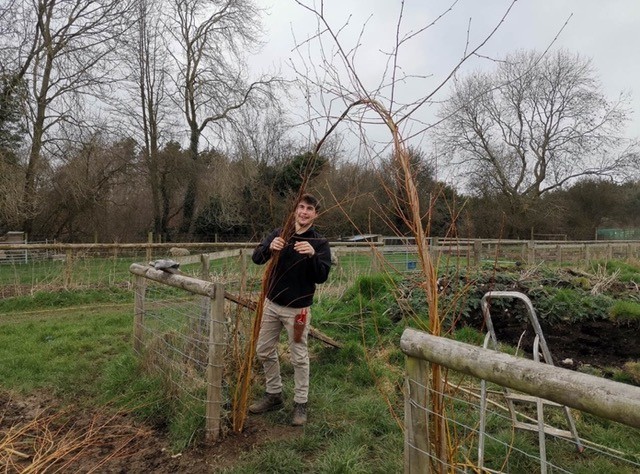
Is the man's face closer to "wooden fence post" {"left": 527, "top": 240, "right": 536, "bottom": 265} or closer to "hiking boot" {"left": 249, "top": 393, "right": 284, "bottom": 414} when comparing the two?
"hiking boot" {"left": 249, "top": 393, "right": 284, "bottom": 414}

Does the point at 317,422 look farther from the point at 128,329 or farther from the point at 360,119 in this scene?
the point at 128,329

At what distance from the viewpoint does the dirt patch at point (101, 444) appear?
9.91 ft

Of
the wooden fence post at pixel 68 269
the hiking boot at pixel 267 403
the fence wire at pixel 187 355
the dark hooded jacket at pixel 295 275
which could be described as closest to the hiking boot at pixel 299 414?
the hiking boot at pixel 267 403

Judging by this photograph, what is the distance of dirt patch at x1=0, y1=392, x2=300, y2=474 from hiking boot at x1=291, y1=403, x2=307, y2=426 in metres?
0.06

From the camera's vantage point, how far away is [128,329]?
21.9 feet

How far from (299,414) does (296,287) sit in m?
0.96

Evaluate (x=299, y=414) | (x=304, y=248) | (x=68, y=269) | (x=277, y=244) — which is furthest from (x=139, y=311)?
(x=68, y=269)

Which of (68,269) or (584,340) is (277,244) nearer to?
(584,340)

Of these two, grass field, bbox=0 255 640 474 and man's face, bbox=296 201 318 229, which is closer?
grass field, bbox=0 255 640 474

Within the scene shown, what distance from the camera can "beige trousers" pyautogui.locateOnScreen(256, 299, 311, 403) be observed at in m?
3.54

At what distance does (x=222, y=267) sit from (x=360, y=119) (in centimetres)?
612

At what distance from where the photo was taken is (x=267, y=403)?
12.3ft

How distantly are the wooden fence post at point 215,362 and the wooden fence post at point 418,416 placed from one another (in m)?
1.71

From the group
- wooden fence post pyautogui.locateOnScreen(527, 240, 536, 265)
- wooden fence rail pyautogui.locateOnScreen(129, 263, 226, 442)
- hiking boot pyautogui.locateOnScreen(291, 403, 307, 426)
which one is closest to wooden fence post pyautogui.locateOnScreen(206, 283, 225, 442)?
wooden fence rail pyautogui.locateOnScreen(129, 263, 226, 442)
